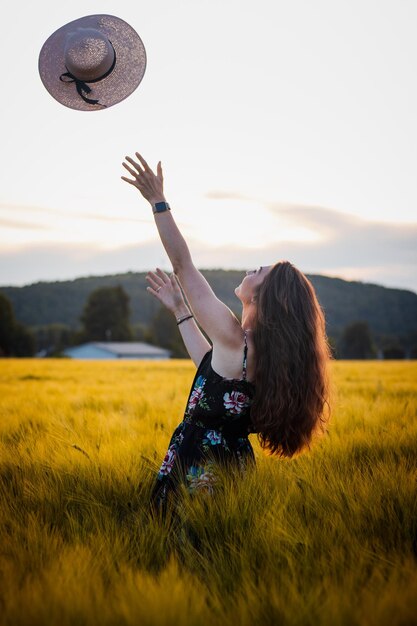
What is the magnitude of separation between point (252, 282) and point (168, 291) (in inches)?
22.0

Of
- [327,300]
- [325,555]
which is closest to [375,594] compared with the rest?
[325,555]

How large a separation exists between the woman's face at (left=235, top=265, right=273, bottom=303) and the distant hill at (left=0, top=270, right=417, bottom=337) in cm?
8753

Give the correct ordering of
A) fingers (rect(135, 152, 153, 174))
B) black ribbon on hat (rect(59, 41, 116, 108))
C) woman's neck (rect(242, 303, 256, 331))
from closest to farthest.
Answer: fingers (rect(135, 152, 153, 174))
woman's neck (rect(242, 303, 256, 331))
black ribbon on hat (rect(59, 41, 116, 108))

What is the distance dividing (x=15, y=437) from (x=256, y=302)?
7.64ft

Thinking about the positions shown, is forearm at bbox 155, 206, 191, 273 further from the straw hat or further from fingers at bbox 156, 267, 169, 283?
the straw hat

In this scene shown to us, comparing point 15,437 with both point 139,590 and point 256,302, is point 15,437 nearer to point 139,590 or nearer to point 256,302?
point 256,302

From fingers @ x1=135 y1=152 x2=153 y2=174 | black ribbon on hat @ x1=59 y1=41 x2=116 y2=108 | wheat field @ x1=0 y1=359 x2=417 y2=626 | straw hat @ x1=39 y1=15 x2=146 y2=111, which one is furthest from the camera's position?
black ribbon on hat @ x1=59 y1=41 x2=116 y2=108

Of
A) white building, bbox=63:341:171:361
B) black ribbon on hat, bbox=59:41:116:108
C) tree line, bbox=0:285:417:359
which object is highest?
black ribbon on hat, bbox=59:41:116:108

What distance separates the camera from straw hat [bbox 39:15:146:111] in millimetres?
3346

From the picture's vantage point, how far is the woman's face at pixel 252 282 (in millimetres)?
2984

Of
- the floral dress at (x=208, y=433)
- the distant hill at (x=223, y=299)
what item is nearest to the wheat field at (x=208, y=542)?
the floral dress at (x=208, y=433)

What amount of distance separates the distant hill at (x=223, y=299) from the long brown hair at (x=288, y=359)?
287 ft

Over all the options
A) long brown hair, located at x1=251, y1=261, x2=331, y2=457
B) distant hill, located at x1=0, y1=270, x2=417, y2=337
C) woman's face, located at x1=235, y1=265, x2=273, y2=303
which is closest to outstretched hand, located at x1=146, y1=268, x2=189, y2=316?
woman's face, located at x1=235, y1=265, x2=273, y2=303

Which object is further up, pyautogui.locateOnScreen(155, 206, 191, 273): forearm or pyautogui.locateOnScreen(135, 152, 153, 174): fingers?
pyautogui.locateOnScreen(135, 152, 153, 174): fingers
